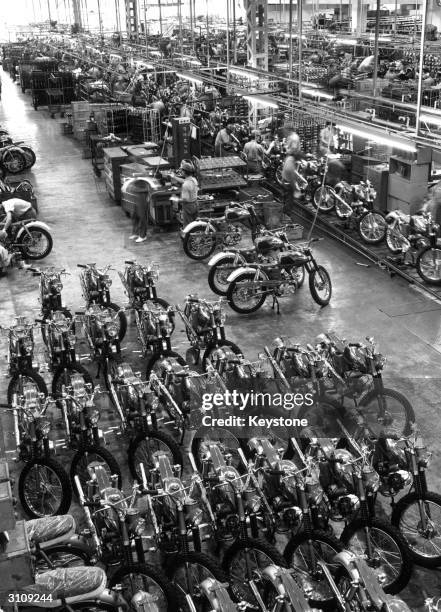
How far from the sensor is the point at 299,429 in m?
7.09

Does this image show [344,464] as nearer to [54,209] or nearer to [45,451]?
[45,451]

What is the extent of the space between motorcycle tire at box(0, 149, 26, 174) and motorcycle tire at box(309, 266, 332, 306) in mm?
11639

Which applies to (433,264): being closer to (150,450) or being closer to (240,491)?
(150,450)

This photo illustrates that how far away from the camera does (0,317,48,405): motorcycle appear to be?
828 cm

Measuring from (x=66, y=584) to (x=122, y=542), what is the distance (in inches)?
27.4

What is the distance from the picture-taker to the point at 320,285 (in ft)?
36.3

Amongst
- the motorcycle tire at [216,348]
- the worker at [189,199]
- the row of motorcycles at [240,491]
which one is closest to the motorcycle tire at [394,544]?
the row of motorcycles at [240,491]

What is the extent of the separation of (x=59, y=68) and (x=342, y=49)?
11908 mm

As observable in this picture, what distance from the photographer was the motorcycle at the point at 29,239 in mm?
13352

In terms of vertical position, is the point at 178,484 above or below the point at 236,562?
above

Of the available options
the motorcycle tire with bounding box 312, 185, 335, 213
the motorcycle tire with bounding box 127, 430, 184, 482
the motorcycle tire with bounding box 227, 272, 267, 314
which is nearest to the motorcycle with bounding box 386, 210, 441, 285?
the motorcycle tire with bounding box 312, 185, 335, 213

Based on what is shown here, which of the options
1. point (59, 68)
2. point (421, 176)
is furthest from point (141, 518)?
point (59, 68)

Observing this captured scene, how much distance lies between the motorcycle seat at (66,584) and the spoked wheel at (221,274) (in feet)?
21.9

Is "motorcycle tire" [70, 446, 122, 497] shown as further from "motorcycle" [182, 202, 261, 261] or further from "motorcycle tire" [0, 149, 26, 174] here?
"motorcycle tire" [0, 149, 26, 174]
